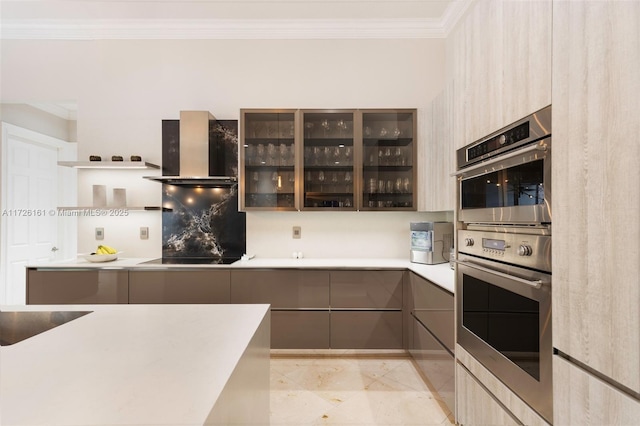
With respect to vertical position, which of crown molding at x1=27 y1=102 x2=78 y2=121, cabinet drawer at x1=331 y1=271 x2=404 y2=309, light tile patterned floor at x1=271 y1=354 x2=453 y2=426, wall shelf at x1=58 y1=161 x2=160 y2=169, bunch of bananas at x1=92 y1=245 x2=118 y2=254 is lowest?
light tile patterned floor at x1=271 y1=354 x2=453 y2=426

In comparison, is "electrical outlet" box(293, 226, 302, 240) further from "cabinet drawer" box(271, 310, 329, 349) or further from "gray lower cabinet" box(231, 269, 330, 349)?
"cabinet drawer" box(271, 310, 329, 349)

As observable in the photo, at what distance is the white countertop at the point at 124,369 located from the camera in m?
0.63

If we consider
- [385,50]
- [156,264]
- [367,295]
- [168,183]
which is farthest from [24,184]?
[385,50]

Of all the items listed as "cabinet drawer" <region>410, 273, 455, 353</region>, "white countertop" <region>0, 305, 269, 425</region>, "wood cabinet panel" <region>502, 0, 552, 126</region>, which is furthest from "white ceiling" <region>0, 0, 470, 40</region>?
"white countertop" <region>0, 305, 269, 425</region>

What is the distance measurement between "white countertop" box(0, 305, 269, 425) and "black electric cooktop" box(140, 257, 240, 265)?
1.74 metres

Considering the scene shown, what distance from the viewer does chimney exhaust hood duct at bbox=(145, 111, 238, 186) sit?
120 inches

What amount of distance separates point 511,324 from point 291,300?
1.88 metres

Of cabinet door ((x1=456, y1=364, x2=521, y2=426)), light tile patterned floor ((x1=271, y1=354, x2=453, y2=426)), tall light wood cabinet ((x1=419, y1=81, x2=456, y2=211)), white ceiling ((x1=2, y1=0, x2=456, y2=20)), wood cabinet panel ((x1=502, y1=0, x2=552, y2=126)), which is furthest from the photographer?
white ceiling ((x1=2, y1=0, x2=456, y2=20))

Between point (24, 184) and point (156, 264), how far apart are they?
2.33 m

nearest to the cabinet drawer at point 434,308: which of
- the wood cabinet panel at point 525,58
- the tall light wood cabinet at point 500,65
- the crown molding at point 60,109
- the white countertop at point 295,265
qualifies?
the white countertop at point 295,265

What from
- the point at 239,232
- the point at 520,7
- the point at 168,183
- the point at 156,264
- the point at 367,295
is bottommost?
the point at 367,295

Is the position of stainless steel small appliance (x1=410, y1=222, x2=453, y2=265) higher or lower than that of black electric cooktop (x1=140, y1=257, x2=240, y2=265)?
higher

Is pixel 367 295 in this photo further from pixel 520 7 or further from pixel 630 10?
pixel 630 10

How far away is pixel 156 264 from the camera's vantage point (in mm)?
2873
